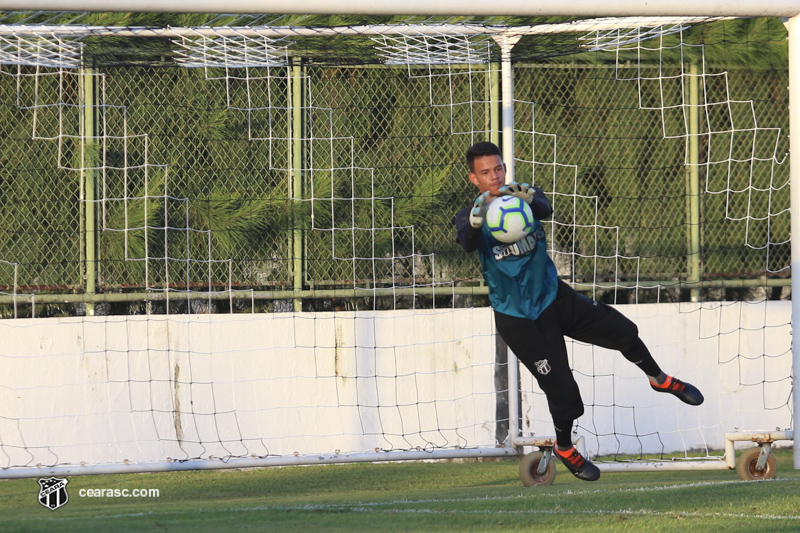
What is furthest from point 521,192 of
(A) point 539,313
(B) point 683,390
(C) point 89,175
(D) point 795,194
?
(C) point 89,175

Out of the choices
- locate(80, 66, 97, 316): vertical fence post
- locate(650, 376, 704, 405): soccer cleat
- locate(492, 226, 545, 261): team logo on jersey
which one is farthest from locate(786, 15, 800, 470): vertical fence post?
locate(80, 66, 97, 316): vertical fence post

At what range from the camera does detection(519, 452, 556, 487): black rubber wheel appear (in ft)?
20.5

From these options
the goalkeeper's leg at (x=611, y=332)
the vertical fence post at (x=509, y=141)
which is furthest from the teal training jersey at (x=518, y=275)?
the vertical fence post at (x=509, y=141)

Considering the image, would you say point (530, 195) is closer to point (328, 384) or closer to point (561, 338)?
point (561, 338)

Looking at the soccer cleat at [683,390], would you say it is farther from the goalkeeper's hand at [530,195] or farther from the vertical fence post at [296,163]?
the vertical fence post at [296,163]

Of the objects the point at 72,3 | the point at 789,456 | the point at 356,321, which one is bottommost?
the point at 789,456

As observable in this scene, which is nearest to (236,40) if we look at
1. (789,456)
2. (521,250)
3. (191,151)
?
(191,151)

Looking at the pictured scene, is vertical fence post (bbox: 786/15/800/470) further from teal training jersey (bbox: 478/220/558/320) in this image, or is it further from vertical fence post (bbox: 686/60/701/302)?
vertical fence post (bbox: 686/60/701/302)

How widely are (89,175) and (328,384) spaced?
2715 millimetres

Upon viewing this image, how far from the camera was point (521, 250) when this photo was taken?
515 centimetres

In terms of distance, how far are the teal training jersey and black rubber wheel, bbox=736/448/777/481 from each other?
1.97 metres

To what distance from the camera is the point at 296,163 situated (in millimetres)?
8195

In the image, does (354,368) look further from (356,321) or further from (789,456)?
(789,456)

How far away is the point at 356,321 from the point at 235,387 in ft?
3.76
